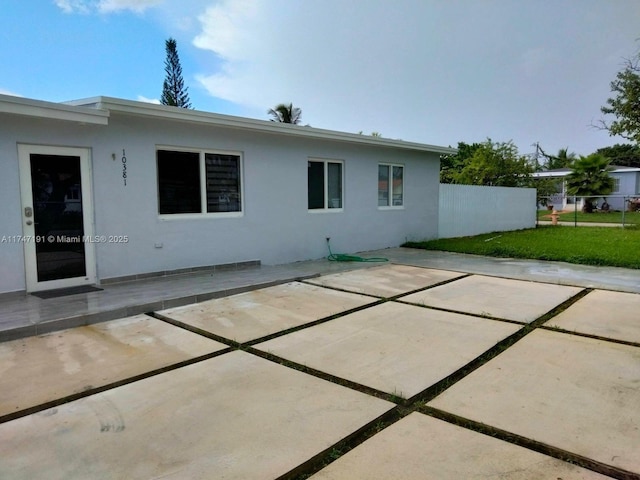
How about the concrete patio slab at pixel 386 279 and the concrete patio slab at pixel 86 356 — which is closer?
the concrete patio slab at pixel 86 356

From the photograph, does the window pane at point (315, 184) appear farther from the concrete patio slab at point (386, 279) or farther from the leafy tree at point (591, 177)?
the leafy tree at point (591, 177)

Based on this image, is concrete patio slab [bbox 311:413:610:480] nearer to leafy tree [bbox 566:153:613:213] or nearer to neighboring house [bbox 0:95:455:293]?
neighboring house [bbox 0:95:455:293]

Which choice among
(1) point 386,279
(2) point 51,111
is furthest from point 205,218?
(1) point 386,279

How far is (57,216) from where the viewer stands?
594 centimetres

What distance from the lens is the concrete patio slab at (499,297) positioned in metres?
5.11

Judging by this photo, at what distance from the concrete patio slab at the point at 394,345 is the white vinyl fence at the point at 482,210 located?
→ 867 cm

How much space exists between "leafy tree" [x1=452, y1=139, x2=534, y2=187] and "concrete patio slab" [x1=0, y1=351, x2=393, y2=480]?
687 inches

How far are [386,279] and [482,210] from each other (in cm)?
894

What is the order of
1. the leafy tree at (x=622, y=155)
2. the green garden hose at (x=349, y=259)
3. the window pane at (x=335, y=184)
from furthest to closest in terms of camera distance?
the leafy tree at (x=622, y=155) < the window pane at (x=335, y=184) < the green garden hose at (x=349, y=259)

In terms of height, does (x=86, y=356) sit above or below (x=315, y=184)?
below

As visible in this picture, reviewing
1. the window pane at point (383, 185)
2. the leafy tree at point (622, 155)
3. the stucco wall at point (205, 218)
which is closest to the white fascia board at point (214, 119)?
the stucco wall at point (205, 218)

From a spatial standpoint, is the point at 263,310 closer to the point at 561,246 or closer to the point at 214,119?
the point at 214,119

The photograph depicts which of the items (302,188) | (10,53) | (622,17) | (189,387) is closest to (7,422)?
(189,387)

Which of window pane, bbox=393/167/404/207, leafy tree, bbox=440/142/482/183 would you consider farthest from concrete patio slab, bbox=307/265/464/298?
leafy tree, bbox=440/142/482/183
